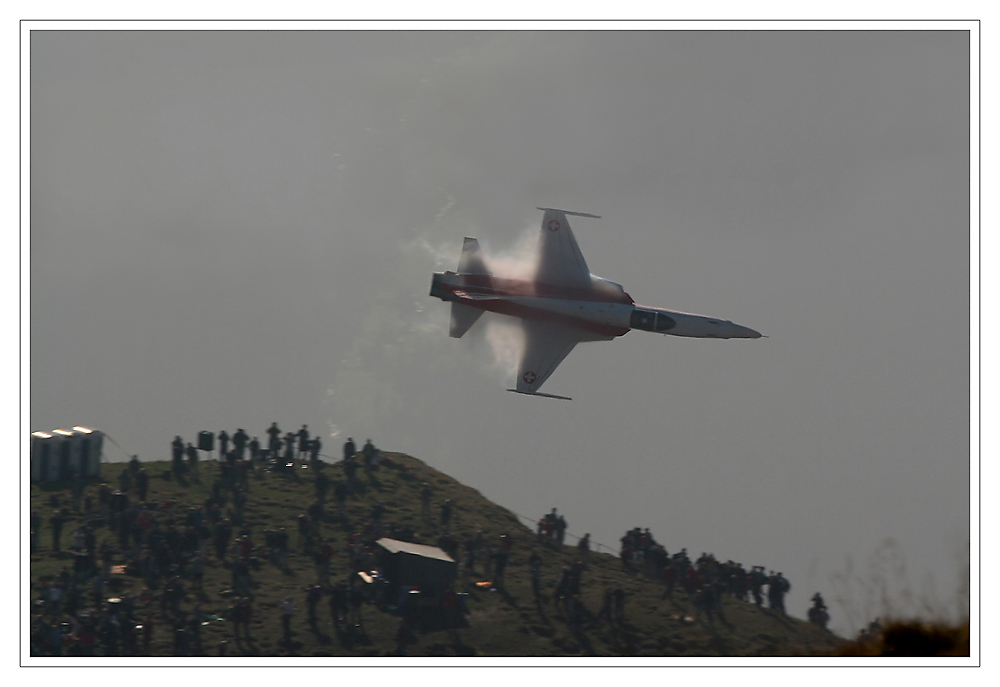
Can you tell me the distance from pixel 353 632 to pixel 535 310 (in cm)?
1707

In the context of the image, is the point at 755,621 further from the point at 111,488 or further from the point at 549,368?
the point at 111,488

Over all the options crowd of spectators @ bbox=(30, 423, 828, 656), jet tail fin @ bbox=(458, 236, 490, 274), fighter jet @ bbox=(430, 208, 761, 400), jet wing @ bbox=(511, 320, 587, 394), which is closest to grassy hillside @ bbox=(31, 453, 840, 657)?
crowd of spectators @ bbox=(30, 423, 828, 656)

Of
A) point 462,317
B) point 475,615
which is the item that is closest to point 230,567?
point 475,615

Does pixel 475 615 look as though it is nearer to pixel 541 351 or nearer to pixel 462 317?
pixel 541 351

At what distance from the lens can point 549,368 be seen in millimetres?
59062

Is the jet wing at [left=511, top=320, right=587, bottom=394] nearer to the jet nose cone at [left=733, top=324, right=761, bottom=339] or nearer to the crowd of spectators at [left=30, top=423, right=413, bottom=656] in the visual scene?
the jet nose cone at [left=733, top=324, right=761, bottom=339]

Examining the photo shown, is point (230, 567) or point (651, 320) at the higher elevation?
point (651, 320)

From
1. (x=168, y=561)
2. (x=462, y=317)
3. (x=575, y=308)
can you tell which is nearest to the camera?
(x=168, y=561)

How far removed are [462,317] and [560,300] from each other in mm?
4922

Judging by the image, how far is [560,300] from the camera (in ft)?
185

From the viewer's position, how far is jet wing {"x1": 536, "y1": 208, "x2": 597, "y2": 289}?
2261 inches

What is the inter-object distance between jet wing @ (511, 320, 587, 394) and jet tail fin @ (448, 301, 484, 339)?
2.51 meters

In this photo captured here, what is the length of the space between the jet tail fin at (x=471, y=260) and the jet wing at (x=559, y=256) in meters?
2.80
